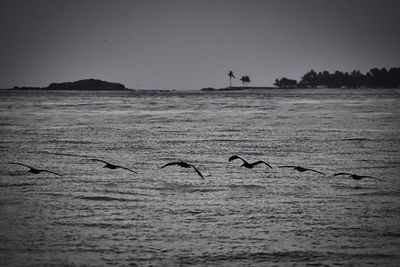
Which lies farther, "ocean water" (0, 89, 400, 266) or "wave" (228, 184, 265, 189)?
"wave" (228, 184, 265, 189)

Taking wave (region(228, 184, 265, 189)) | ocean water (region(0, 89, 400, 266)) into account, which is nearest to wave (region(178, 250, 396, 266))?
ocean water (region(0, 89, 400, 266))

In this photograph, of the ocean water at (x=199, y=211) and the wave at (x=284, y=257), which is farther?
the ocean water at (x=199, y=211)

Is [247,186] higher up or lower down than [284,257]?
lower down

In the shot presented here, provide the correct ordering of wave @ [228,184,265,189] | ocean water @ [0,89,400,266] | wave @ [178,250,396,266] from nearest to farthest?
1. wave @ [178,250,396,266]
2. ocean water @ [0,89,400,266]
3. wave @ [228,184,265,189]

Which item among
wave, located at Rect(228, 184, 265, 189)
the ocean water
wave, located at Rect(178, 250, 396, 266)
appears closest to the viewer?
wave, located at Rect(178, 250, 396, 266)

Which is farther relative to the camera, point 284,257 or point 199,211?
point 199,211

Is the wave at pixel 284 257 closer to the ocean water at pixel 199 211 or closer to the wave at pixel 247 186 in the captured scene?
the ocean water at pixel 199 211

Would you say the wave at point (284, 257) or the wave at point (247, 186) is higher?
the wave at point (284, 257)

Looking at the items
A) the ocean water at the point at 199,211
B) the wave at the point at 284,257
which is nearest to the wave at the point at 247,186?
the ocean water at the point at 199,211

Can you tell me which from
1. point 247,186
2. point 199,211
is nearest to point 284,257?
point 199,211

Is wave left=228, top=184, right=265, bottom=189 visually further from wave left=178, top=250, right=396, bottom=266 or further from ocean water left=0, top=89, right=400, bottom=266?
wave left=178, top=250, right=396, bottom=266

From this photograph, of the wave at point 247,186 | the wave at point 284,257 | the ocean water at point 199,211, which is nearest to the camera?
the wave at point 284,257

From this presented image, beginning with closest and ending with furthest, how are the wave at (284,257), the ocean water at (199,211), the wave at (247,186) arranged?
1. the wave at (284,257)
2. the ocean water at (199,211)
3. the wave at (247,186)

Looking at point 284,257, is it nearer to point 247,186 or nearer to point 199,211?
point 199,211
